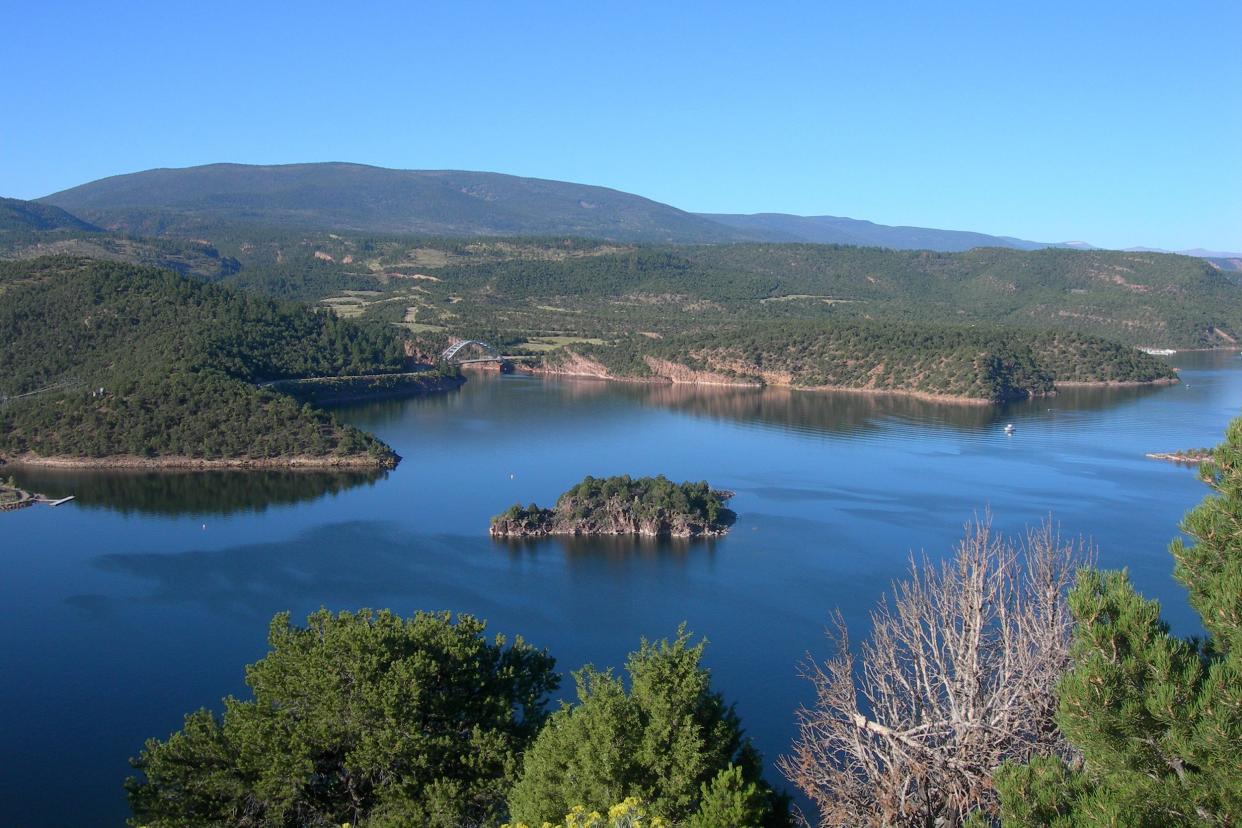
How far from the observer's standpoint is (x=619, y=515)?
90.5ft

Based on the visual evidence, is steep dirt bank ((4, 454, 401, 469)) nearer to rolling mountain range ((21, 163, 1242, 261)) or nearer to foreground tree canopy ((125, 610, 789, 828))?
foreground tree canopy ((125, 610, 789, 828))

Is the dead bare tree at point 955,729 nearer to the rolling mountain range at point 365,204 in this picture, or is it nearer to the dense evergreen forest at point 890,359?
the dense evergreen forest at point 890,359

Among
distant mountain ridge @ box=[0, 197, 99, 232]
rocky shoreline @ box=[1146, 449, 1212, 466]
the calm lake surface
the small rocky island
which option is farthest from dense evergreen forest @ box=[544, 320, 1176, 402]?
distant mountain ridge @ box=[0, 197, 99, 232]

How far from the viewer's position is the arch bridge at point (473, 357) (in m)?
66.1

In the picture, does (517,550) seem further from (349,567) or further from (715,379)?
(715,379)

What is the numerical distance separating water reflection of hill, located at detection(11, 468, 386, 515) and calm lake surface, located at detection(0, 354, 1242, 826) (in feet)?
0.44

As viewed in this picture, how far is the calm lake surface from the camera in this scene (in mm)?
17969

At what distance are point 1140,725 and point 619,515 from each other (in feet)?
72.3

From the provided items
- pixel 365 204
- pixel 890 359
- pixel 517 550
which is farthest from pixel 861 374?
pixel 365 204

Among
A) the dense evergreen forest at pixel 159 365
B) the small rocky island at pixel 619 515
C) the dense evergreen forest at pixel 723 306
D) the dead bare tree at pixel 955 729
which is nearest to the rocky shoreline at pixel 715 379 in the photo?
the dense evergreen forest at pixel 723 306

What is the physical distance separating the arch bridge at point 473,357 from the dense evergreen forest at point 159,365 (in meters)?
8.07

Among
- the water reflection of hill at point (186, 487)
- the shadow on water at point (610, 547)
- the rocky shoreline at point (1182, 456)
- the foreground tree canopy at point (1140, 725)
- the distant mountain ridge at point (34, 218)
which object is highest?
the distant mountain ridge at point (34, 218)

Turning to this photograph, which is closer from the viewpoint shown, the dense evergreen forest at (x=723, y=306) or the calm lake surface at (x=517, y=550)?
the calm lake surface at (x=517, y=550)

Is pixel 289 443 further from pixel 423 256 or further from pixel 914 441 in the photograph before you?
pixel 423 256
